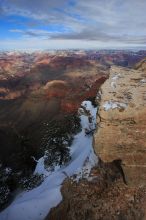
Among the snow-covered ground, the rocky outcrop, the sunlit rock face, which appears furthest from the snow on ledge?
the snow-covered ground

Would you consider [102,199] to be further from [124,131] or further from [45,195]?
[45,195]

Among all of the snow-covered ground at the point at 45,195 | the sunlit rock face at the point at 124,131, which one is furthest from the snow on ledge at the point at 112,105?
the snow-covered ground at the point at 45,195

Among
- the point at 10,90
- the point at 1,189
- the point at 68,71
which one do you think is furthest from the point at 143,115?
the point at 68,71

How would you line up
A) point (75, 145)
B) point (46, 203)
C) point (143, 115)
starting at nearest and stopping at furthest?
point (143, 115) < point (46, 203) < point (75, 145)

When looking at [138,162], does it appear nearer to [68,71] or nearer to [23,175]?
[23,175]

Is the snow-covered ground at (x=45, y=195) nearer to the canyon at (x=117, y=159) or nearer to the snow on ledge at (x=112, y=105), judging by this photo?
the canyon at (x=117, y=159)

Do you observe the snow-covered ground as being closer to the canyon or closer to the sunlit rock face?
the canyon

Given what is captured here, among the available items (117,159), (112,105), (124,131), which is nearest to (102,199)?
(117,159)

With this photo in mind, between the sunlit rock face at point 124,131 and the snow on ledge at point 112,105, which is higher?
the snow on ledge at point 112,105
